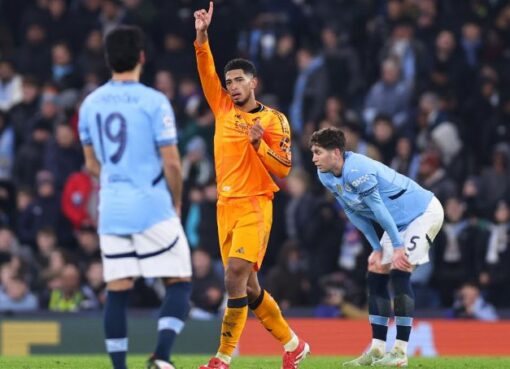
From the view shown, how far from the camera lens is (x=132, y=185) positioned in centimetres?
963

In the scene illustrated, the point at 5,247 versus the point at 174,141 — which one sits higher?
the point at 174,141

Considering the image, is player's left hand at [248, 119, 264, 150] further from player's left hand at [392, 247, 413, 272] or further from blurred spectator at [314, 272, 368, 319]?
blurred spectator at [314, 272, 368, 319]

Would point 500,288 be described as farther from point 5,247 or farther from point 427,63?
point 5,247

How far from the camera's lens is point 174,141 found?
9.62 metres

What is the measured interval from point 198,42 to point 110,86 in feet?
7.19

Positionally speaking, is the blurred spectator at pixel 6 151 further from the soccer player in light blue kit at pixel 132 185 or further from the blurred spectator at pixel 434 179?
the soccer player in light blue kit at pixel 132 185

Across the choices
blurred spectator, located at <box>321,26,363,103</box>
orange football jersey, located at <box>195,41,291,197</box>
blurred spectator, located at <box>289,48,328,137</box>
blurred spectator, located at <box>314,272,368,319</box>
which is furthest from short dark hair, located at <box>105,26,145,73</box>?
blurred spectator, located at <box>321,26,363,103</box>

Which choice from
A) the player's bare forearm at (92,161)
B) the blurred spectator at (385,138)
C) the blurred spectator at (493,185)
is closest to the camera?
the player's bare forearm at (92,161)

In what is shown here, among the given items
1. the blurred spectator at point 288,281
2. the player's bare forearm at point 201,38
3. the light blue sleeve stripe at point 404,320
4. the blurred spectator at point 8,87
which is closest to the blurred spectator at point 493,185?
the blurred spectator at point 288,281

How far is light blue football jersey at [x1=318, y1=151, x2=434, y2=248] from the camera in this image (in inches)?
472

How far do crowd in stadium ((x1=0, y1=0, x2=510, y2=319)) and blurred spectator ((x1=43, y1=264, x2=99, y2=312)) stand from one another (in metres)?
0.02

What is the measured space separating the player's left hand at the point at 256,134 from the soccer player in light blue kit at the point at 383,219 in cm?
98

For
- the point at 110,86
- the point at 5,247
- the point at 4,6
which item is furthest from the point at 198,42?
the point at 4,6

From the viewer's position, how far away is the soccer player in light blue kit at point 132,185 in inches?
377
